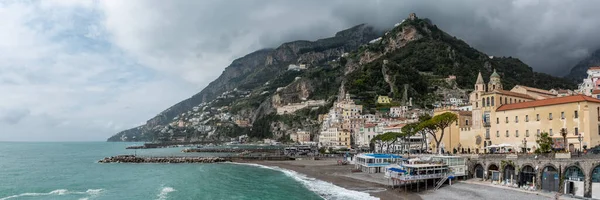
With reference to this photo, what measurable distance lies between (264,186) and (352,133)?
83.9m

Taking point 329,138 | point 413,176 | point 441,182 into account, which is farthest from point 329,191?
point 329,138

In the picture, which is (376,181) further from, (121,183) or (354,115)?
(354,115)

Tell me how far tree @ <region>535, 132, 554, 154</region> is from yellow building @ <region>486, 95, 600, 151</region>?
5.97 feet

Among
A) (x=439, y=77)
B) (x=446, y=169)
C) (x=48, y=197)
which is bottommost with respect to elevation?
(x=48, y=197)

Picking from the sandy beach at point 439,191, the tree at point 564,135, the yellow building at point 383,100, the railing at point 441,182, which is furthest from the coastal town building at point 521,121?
the yellow building at point 383,100

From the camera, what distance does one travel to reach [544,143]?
129 ft

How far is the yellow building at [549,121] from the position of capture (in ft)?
128

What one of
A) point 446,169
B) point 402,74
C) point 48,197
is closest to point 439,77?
point 402,74

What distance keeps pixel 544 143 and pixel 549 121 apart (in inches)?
159

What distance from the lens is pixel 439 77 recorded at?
158125 mm

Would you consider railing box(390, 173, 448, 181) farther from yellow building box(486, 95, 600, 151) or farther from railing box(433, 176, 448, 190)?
yellow building box(486, 95, 600, 151)

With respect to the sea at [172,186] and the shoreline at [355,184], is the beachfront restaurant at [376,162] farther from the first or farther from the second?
the sea at [172,186]

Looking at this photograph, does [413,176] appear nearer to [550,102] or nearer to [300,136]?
[550,102]

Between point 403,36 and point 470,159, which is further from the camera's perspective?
point 403,36
